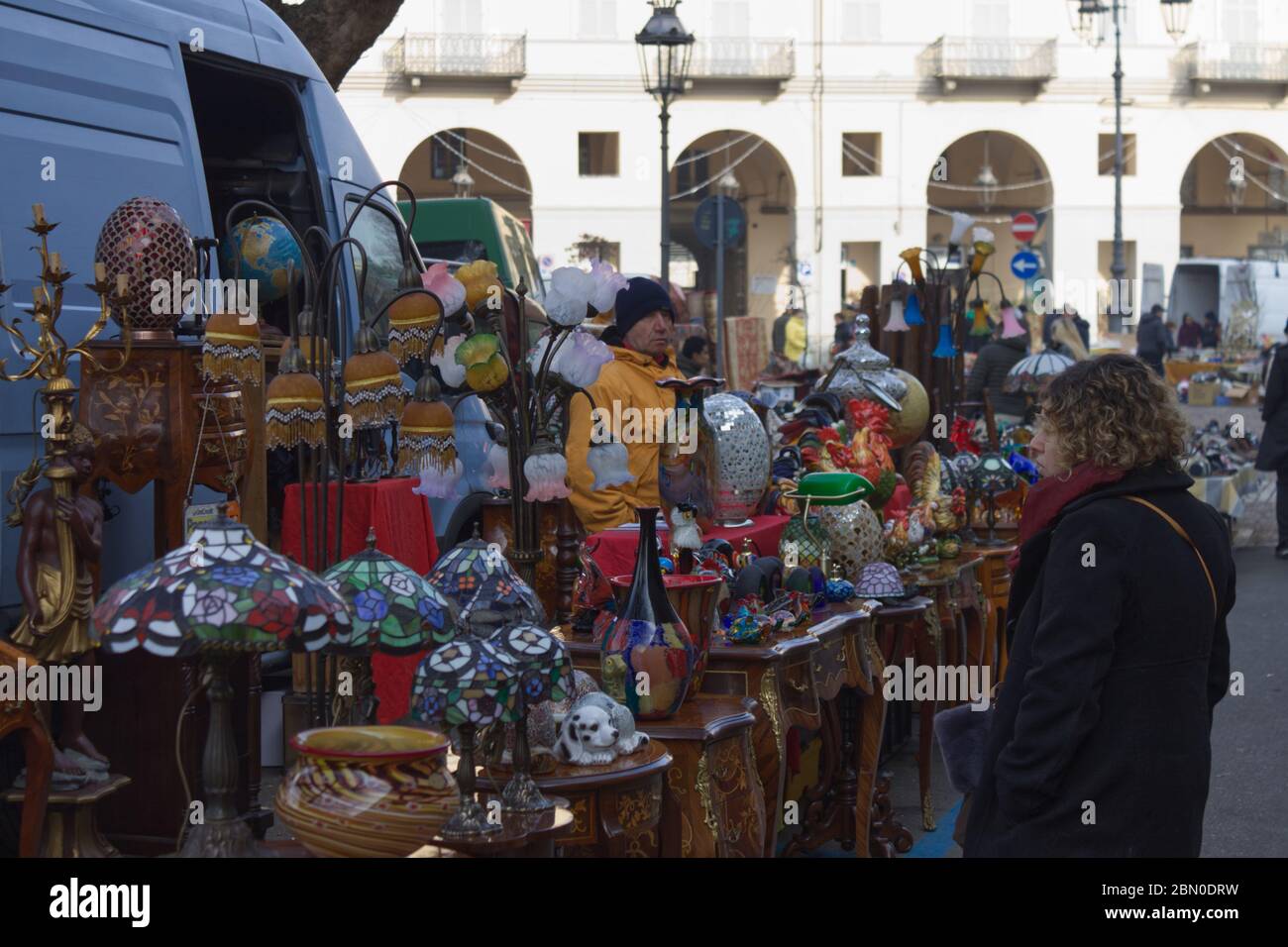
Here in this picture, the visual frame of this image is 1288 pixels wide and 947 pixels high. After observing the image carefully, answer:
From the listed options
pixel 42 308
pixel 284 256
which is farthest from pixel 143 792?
pixel 284 256

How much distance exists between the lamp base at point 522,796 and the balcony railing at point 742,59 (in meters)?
34.2

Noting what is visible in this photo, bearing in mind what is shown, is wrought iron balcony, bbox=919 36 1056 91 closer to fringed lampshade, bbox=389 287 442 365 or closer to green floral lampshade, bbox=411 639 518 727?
fringed lampshade, bbox=389 287 442 365

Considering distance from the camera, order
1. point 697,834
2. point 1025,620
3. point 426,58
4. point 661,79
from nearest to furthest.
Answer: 1. point 1025,620
2. point 697,834
3. point 661,79
4. point 426,58

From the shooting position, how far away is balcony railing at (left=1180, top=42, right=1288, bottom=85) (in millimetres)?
38156

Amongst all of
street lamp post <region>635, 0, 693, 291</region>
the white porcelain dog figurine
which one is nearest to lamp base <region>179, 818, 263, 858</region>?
the white porcelain dog figurine

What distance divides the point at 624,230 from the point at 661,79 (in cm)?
2186

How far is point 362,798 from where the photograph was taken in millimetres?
2791

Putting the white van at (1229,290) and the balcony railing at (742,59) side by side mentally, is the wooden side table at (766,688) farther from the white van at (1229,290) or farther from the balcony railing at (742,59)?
the balcony railing at (742,59)

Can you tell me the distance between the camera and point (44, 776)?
4039mm

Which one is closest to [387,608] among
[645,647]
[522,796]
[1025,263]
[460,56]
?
[522,796]

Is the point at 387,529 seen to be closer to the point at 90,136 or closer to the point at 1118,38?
the point at 90,136

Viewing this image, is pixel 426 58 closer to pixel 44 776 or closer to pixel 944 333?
pixel 944 333

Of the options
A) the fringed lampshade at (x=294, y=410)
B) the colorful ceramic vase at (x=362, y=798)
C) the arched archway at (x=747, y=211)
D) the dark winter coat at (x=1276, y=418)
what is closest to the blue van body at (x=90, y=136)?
the fringed lampshade at (x=294, y=410)

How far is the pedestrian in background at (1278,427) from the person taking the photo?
12.9 meters
